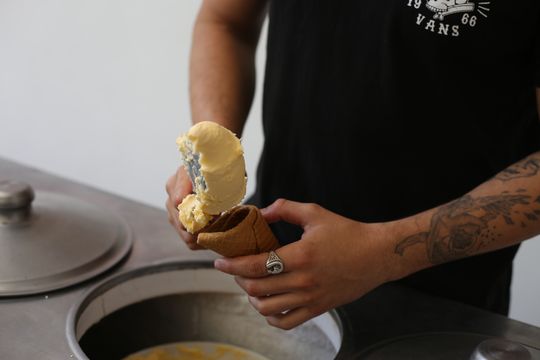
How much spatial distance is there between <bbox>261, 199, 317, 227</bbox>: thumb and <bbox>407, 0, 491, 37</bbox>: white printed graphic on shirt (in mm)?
377

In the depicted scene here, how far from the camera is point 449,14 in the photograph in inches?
40.1

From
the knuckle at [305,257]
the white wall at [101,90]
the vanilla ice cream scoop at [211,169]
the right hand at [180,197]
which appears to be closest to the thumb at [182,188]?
the right hand at [180,197]

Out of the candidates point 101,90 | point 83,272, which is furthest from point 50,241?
point 101,90

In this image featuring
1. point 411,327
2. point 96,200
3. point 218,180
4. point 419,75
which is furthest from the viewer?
point 96,200

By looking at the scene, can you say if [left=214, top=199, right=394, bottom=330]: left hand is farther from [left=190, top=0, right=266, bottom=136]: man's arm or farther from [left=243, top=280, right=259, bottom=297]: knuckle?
[left=190, top=0, right=266, bottom=136]: man's arm

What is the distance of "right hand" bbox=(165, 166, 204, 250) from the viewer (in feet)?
3.23

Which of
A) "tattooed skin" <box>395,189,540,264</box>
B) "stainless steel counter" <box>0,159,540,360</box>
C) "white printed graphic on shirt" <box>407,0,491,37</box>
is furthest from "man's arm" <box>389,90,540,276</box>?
"white printed graphic on shirt" <box>407,0,491,37</box>

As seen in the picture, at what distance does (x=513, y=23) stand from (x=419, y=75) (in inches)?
6.6

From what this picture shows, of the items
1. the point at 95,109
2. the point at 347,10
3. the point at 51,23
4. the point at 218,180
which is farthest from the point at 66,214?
the point at 51,23

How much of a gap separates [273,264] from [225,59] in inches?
24.7

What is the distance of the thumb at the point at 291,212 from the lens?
34.5 inches

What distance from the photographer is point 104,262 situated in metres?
1.08

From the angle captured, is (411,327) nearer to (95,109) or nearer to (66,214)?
(66,214)

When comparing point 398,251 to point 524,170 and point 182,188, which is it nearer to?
point 524,170
